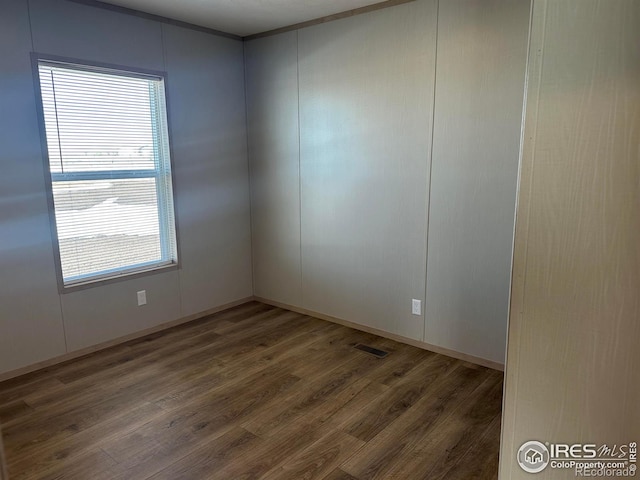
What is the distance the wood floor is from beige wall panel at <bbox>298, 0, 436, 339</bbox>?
1.58ft

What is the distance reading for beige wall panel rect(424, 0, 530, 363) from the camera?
109 inches

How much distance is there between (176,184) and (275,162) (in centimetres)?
93

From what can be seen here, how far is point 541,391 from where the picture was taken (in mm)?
1416

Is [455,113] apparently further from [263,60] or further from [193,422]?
[193,422]

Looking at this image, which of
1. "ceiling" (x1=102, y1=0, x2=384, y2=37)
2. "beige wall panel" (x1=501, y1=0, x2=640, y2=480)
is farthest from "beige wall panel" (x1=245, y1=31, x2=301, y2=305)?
"beige wall panel" (x1=501, y1=0, x2=640, y2=480)

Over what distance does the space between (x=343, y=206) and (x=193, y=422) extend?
6.66ft

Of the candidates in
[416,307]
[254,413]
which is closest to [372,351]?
[416,307]

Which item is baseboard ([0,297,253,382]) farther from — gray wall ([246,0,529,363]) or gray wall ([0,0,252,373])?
gray wall ([246,0,529,363])

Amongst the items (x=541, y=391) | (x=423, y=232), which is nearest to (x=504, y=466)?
(x=541, y=391)

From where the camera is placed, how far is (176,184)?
3.79 meters

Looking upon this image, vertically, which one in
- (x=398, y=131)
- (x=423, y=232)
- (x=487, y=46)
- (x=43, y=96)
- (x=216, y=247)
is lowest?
(x=216, y=247)

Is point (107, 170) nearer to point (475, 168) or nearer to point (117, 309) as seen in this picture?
point (117, 309)

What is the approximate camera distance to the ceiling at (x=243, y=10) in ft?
10.4

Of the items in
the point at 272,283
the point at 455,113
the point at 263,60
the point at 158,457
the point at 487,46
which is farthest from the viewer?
the point at 272,283
